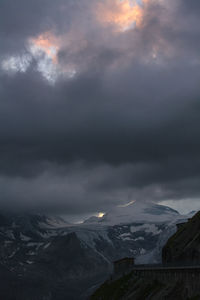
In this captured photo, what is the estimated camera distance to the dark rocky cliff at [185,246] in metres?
115

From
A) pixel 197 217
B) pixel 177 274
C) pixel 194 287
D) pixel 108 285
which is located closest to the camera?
pixel 194 287

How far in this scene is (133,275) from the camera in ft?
405

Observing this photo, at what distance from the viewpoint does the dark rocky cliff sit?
11469cm

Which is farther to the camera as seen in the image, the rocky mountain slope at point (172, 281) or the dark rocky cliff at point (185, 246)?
the dark rocky cliff at point (185, 246)

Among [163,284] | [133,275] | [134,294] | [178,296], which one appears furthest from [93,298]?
[178,296]

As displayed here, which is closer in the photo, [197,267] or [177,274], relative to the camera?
[197,267]

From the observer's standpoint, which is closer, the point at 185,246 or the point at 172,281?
the point at 172,281

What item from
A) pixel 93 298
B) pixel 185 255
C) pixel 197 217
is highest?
pixel 197 217

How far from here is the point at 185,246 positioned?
409ft

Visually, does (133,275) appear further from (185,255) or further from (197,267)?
(197,267)

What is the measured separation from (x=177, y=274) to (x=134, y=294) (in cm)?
2287

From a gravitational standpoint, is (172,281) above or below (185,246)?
below

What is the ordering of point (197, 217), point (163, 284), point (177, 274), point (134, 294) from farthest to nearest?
point (197, 217), point (134, 294), point (163, 284), point (177, 274)

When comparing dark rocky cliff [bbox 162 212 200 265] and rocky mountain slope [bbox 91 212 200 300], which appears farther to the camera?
dark rocky cliff [bbox 162 212 200 265]
